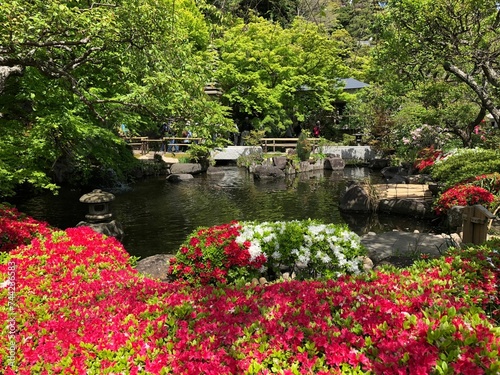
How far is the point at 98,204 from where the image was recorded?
10297mm

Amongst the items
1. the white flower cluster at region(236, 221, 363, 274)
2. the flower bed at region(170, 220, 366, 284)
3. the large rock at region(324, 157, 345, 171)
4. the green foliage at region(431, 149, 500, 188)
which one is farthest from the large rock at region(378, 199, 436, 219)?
the large rock at region(324, 157, 345, 171)

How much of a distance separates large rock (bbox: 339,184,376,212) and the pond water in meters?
0.36

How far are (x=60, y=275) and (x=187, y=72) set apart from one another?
5.17m

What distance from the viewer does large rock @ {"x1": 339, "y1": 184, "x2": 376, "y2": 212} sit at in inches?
545

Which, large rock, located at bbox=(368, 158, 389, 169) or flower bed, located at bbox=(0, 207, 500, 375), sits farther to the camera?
large rock, located at bbox=(368, 158, 389, 169)

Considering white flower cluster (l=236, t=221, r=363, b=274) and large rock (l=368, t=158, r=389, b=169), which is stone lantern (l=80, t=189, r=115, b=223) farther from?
large rock (l=368, t=158, r=389, b=169)

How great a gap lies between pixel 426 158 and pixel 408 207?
6.17 meters

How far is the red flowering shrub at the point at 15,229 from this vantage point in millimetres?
6680

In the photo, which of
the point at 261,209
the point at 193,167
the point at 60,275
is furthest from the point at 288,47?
the point at 60,275

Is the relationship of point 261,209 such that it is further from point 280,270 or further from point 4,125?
point 4,125

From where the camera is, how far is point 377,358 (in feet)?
8.45

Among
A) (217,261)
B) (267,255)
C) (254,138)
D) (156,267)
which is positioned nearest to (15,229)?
(156,267)

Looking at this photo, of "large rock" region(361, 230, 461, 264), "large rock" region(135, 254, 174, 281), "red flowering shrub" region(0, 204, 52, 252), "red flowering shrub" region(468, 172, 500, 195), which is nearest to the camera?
"red flowering shrub" region(0, 204, 52, 252)

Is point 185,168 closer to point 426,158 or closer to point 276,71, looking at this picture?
point 276,71
